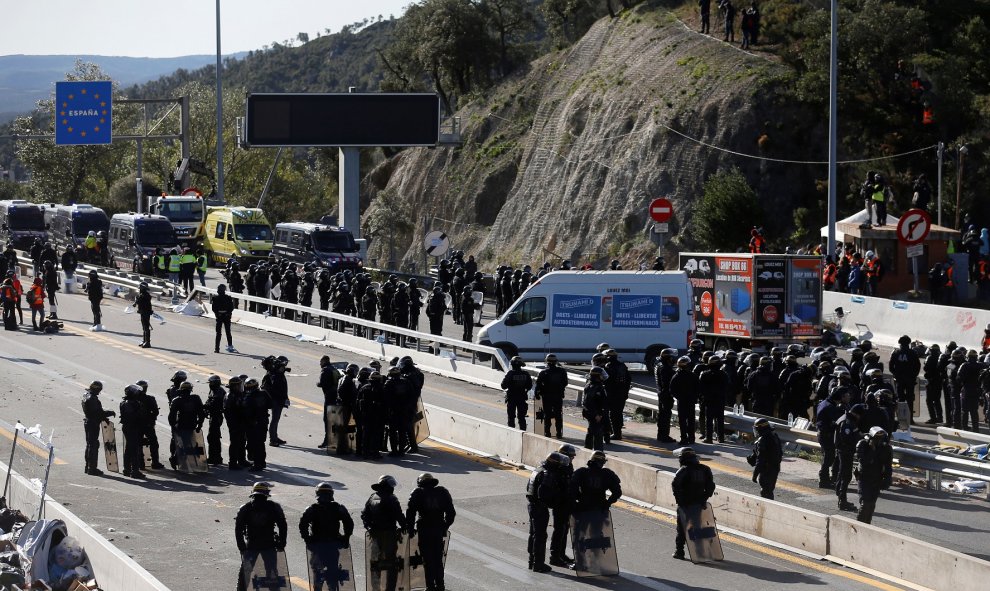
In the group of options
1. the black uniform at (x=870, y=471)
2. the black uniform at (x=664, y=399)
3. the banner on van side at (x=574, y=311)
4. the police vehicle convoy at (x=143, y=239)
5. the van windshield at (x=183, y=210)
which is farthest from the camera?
the van windshield at (x=183, y=210)

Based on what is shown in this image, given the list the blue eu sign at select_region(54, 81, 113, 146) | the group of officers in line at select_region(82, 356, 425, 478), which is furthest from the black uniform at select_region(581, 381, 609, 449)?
the blue eu sign at select_region(54, 81, 113, 146)

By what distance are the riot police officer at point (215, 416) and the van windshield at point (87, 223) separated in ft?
108

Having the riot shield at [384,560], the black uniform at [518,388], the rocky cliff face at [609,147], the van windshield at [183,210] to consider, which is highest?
the rocky cliff face at [609,147]

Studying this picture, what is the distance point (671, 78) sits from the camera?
188ft

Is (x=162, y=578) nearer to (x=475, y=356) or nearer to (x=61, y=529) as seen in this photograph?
(x=61, y=529)

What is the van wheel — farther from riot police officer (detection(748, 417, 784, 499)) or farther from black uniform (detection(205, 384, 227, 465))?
riot police officer (detection(748, 417, 784, 499))

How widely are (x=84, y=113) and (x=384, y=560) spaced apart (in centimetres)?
4227

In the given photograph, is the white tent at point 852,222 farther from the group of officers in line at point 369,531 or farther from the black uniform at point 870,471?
the group of officers in line at point 369,531

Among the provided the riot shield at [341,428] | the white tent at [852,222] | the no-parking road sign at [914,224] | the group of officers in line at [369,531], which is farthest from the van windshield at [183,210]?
the group of officers in line at [369,531]

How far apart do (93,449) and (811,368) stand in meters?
10.6

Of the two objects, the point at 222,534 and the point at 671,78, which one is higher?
the point at 671,78

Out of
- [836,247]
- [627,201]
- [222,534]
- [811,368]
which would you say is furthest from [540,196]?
[222,534]

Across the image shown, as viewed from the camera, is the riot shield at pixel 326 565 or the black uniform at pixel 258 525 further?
the riot shield at pixel 326 565

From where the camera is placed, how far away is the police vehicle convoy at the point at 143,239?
4391 cm
